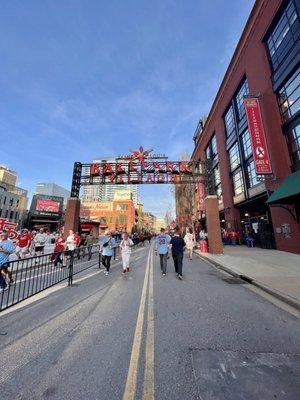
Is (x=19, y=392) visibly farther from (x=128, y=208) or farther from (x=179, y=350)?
(x=128, y=208)

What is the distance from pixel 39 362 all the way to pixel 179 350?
207cm

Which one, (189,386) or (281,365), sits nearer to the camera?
(189,386)

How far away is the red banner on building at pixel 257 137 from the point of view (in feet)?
56.9

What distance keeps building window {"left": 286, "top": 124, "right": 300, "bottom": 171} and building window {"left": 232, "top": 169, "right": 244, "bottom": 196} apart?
7.79 meters

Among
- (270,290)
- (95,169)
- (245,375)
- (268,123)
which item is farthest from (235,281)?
(95,169)

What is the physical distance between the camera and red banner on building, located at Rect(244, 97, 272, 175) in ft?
56.9

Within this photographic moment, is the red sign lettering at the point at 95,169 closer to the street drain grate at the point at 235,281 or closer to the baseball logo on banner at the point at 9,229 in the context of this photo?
the baseball logo on banner at the point at 9,229

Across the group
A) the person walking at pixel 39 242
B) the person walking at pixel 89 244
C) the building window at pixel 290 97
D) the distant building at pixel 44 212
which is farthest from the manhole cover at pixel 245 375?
the distant building at pixel 44 212

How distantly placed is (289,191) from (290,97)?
7250 millimetres

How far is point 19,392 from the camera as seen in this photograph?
8.59 ft

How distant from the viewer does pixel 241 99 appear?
23.9m

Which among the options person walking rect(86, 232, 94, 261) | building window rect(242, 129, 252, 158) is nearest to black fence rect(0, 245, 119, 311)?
person walking rect(86, 232, 94, 261)

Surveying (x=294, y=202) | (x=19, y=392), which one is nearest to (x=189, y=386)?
(x=19, y=392)

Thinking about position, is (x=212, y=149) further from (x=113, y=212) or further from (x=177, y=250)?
(x=113, y=212)
